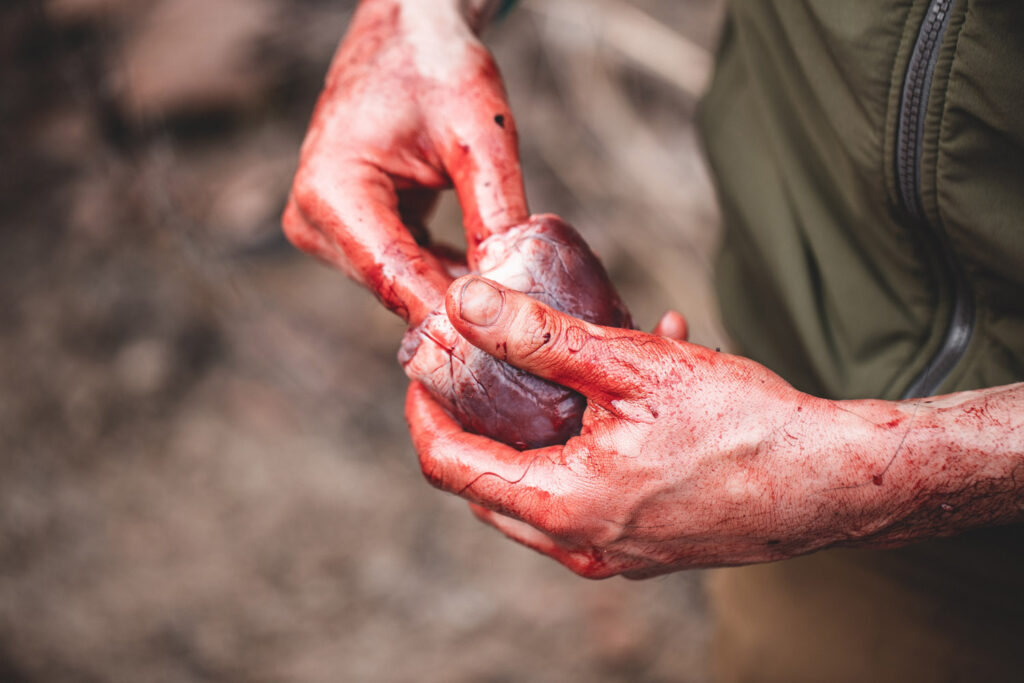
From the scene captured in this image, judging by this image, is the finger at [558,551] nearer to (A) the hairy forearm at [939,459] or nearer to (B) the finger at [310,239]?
(A) the hairy forearm at [939,459]

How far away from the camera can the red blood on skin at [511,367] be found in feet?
3.22

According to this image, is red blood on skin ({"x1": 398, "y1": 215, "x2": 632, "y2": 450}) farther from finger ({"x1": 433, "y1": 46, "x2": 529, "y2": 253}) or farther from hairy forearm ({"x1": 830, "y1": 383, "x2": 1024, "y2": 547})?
hairy forearm ({"x1": 830, "y1": 383, "x2": 1024, "y2": 547})

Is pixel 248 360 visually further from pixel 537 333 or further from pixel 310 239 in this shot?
pixel 537 333

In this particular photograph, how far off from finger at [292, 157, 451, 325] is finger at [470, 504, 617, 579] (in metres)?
0.36

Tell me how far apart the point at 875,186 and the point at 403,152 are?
74 centimetres

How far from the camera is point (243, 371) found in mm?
2799

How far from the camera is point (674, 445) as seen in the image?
2.88ft

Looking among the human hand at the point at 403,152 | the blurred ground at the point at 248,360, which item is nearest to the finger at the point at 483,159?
the human hand at the point at 403,152

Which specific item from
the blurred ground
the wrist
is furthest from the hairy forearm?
the blurred ground

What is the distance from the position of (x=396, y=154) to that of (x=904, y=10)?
2.48ft

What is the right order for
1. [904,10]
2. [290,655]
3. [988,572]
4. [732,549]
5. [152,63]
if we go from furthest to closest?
[152,63], [290,655], [988,572], [732,549], [904,10]

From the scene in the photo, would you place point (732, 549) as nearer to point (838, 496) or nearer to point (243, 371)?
point (838, 496)

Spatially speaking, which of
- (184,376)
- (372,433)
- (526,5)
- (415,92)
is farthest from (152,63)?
(415,92)

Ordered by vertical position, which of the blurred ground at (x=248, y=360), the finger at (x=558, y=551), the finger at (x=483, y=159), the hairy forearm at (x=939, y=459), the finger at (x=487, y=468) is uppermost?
the finger at (x=483, y=159)
